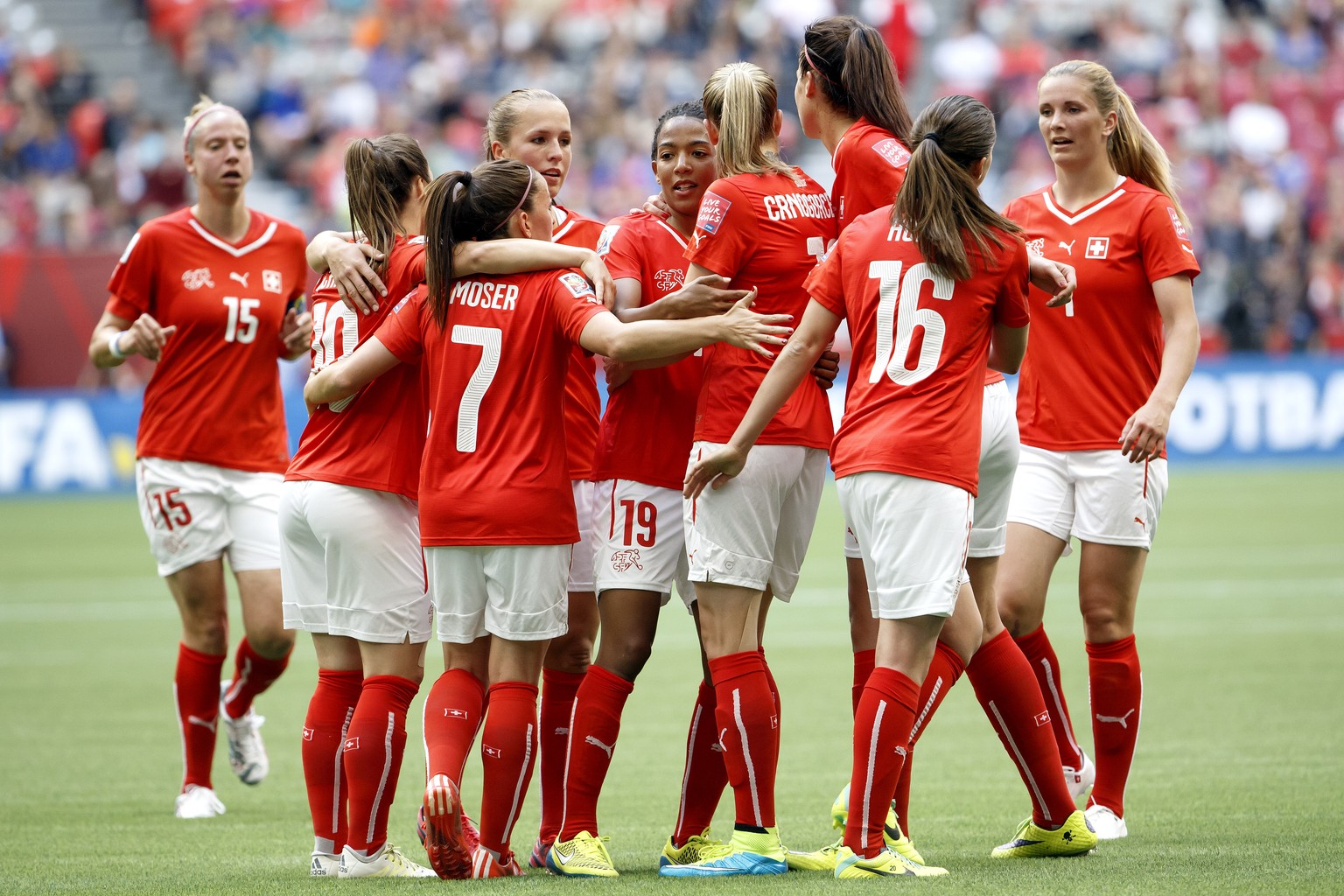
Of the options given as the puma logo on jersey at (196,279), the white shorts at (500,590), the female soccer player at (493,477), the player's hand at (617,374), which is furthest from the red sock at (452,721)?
the puma logo on jersey at (196,279)

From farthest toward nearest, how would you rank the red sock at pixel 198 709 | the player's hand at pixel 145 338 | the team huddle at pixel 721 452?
the red sock at pixel 198 709, the player's hand at pixel 145 338, the team huddle at pixel 721 452

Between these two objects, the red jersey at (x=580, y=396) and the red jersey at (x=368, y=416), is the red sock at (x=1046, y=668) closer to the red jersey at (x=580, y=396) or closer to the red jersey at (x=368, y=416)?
the red jersey at (x=580, y=396)

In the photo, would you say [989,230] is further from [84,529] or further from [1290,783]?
[84,529]

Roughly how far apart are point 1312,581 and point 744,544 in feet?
29.7

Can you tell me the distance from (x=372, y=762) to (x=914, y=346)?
210 centimetres

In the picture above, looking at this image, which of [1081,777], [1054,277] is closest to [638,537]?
[1054,277]

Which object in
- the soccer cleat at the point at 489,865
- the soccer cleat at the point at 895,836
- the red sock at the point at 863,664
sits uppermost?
the red sock at the point at 863,664

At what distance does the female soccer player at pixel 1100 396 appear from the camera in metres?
5.98

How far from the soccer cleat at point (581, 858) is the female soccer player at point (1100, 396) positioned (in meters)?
1.77

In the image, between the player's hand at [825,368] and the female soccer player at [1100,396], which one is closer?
the player's hand at [825,368]

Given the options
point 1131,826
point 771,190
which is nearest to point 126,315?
point 771,190

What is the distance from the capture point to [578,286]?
16.9ft

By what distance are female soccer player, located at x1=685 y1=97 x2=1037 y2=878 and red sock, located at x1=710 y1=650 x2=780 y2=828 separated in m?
0.31

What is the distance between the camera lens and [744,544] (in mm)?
5191
